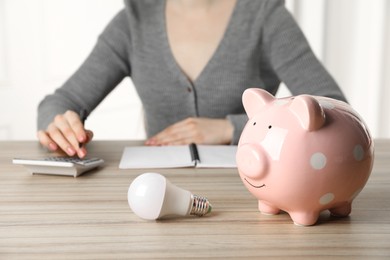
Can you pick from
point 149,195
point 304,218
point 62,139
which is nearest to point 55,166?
point 62,139

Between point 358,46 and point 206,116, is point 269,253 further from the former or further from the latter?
point 358,46

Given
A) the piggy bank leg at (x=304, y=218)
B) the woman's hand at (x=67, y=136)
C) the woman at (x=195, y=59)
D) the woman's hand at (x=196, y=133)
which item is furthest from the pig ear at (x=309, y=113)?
the woman at (x=195, y=59)

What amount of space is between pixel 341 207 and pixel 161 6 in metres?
1.04

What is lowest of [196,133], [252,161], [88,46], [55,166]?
[88,46]

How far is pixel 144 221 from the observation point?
67 centimetres

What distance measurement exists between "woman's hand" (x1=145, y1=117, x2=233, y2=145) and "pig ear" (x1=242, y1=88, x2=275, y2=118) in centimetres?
56

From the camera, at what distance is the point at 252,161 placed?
0.62 meters

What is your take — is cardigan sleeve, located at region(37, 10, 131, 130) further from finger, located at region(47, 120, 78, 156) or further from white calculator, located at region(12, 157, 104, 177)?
white calculator, located at region(12, 157, 104, 177)

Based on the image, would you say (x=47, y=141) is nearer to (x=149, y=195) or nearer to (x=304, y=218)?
(x=149, y=195)

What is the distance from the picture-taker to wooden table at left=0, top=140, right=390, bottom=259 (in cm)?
57

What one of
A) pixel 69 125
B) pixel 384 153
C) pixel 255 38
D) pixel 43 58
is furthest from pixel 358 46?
pixel 69 125

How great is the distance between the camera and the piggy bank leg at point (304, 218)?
641 mm

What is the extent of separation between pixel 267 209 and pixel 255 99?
14 cm

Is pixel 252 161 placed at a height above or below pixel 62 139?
above
